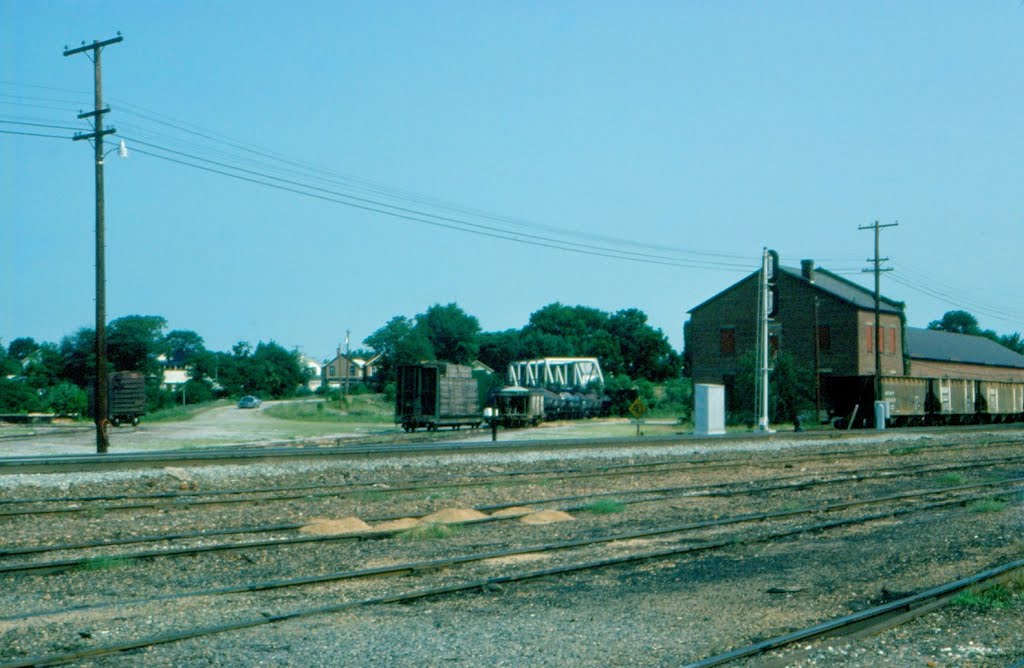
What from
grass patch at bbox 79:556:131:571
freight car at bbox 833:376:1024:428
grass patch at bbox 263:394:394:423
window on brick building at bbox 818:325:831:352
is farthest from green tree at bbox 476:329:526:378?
grass patch at bbox 79:556:131:571

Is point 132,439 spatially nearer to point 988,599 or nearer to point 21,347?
point 988,599

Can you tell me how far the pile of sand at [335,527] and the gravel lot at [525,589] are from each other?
2.94 ft

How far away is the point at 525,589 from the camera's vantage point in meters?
9.38

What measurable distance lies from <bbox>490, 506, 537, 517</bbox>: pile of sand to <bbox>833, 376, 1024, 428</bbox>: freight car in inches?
1429

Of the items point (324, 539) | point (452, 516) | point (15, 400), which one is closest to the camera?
point (324, 539)

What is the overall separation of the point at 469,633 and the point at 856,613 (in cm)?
313

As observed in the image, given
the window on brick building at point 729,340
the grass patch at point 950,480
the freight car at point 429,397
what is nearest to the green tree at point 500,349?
the window on brick building at point 729,340

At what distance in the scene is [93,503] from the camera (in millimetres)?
16281

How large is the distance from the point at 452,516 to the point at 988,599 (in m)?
8.26

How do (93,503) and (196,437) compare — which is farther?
(196,437)

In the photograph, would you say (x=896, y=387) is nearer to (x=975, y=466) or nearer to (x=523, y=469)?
(x=975, y=466)

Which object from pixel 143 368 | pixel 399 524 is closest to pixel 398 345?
pixel 143 368

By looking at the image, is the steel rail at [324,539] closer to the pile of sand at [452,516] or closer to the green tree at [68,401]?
the pile of sand at [452,516]

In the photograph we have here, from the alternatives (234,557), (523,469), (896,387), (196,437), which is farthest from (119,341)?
(234,557)
